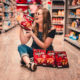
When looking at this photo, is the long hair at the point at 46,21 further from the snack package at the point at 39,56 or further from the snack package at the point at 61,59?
the snack package at the point at 61,59

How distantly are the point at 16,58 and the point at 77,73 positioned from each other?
4.34 feet

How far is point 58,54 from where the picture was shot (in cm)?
263

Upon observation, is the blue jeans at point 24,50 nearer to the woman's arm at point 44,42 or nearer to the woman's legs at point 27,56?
the woman's legs at point 27,56

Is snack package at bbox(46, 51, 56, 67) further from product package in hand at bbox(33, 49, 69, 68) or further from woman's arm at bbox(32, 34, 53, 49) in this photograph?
woman's arm at bbox(32, 34, 53, 49)

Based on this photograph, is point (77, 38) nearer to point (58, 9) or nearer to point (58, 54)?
point (58, 54)

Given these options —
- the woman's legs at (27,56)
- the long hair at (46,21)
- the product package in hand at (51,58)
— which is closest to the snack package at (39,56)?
the product package in hand at (51,58)

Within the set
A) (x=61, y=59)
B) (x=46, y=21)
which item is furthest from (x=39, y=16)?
(x=61, y=59)

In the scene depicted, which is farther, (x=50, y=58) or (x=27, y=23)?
(x=50, y=58)

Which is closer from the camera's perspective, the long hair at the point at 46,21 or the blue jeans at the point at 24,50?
the long hair at the point at 46,21

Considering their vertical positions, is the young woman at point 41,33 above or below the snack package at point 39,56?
above

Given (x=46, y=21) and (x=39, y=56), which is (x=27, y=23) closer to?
(x=46, y=21)

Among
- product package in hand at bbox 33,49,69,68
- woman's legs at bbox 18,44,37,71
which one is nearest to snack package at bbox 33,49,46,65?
product package in hand at bbox 33,49,69,68

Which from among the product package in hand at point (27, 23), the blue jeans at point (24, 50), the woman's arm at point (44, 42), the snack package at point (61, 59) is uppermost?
the product package in hand at point (27, 23)

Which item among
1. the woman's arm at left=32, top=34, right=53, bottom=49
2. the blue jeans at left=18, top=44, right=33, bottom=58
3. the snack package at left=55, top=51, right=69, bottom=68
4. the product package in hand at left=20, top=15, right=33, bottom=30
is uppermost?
the product package in hand at left=20, top=15, right=33, bottom=30
